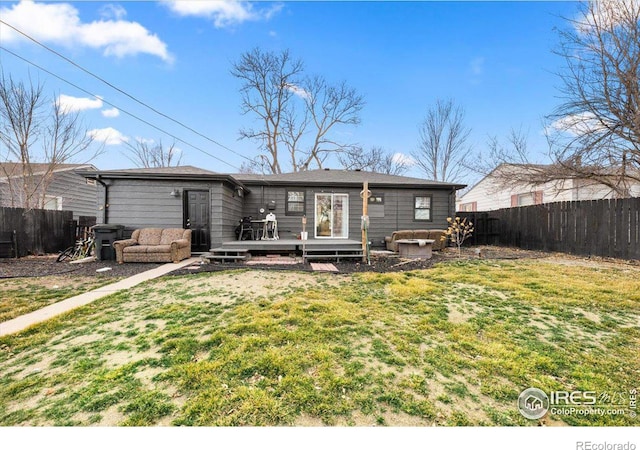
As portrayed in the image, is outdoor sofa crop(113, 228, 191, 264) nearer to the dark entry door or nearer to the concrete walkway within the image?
the dark entry door

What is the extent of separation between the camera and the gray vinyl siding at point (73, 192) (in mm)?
13367

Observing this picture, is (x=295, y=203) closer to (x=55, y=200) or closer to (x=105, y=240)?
(x=105, y=240)

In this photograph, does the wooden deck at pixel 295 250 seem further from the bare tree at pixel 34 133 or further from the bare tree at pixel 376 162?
the bare tree at pixel 376 162

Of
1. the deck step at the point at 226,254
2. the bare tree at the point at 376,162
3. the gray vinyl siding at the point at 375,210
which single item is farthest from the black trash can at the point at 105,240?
the bare tree at the point at 376,162

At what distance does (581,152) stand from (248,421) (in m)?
10.8

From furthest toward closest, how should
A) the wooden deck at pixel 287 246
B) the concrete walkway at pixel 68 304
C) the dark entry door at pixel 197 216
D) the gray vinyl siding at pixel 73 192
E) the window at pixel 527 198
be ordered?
the window at pixel 527 198, the gray vinyl siding at pixel 73 192, the dark entry door at pixel 197 216, the wooden deck at pixel 287 246, the concrete walkway at pixel 68 304

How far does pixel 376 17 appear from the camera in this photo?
6.71 meters

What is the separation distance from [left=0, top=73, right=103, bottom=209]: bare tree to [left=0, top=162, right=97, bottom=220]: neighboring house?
0.12 m

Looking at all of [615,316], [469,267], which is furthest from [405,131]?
[615,316]

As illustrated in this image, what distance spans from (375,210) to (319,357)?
905 centimetres

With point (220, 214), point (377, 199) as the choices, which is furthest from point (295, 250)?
point (377, 199)

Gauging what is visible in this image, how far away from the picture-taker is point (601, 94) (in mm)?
7258

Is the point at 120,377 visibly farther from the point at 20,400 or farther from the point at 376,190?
the point at 376,190

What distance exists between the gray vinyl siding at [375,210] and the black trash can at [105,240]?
165 inches
